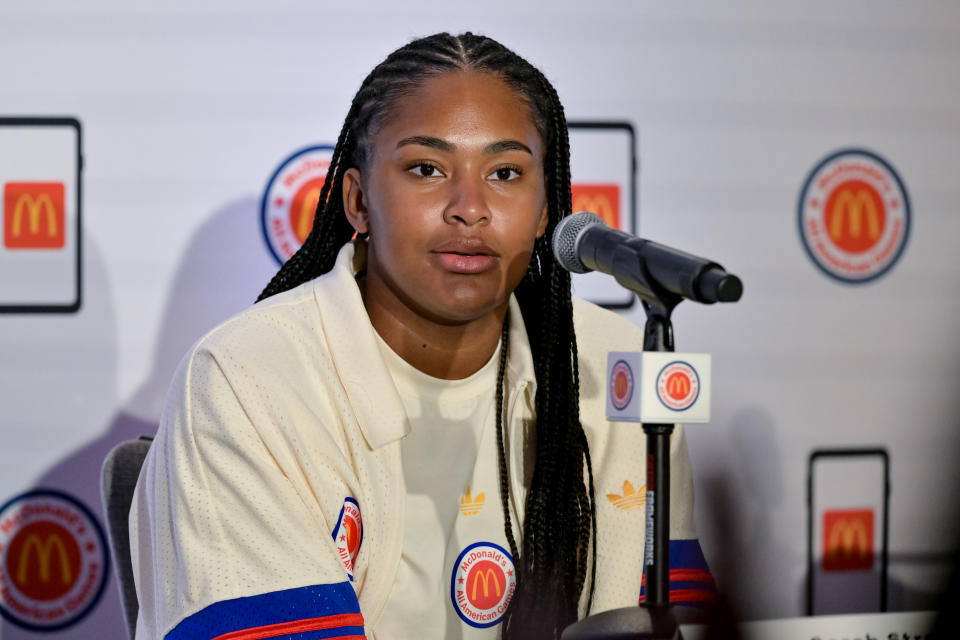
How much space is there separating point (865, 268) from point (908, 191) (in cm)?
25

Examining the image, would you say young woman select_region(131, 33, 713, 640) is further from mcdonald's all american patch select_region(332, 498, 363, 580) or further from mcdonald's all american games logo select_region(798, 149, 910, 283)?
mcdonald's all american games logo select_region(798, 149, 910, 283)

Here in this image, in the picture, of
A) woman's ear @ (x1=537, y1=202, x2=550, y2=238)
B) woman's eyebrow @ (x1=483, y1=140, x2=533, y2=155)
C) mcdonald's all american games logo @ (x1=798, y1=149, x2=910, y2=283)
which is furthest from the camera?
mcdonald's all american games logo @ (x1=798, y1=149, x2=910, y2=283)

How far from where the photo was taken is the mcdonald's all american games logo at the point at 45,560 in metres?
2.53

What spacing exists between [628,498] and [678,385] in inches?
32.6

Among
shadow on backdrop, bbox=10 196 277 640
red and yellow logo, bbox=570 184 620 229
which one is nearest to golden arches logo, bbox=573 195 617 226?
red and yellow logo, bbox=570 184 620 229

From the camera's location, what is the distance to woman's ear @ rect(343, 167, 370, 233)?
Answer: 1850 millimetres

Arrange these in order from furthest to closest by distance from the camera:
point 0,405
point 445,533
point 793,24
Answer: point 793,24 < point 0,405 < point 445,533

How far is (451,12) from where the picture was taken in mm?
2627

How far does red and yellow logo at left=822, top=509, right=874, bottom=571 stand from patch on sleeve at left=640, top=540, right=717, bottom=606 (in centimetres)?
108

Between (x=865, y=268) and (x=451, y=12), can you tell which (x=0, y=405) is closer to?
(x=451, y=12)

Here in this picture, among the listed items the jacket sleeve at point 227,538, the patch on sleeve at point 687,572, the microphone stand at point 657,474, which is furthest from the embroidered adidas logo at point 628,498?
the microphone stand at point 657,474

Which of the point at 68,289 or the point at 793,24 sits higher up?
the point at 793,24

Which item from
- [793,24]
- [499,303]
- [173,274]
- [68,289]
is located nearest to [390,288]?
[499,303]

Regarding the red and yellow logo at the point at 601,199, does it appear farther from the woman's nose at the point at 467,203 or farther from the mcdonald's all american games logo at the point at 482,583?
the mcdonald's all american games logo at the point at 482,583
